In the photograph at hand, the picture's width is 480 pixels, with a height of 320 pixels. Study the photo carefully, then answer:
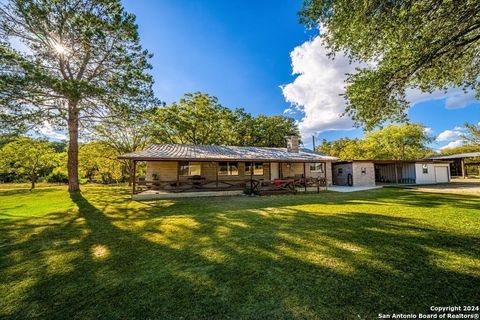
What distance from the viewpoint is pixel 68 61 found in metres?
12.8

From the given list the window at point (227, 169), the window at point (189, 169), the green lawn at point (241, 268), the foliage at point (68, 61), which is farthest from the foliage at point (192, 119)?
the green lawn at point (241, 268)

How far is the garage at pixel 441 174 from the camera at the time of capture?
21547mm

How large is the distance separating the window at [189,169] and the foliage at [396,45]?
36.2 feet

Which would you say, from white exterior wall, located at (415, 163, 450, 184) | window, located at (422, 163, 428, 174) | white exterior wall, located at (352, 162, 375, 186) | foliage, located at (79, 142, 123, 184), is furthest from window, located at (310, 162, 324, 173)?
foliage, located at (79, 142, 123, 184)

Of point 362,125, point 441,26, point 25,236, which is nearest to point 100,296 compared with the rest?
point 25,236

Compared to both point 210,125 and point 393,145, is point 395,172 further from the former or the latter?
point 210,125

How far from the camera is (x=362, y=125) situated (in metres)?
7.89

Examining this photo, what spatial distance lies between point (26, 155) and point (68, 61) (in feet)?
49.1

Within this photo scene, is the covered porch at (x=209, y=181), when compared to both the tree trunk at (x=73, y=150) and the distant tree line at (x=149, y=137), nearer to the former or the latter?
the tree trunk at (x=73, y=150)

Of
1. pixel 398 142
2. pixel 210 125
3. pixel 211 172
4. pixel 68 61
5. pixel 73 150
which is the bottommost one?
pixel 211 172

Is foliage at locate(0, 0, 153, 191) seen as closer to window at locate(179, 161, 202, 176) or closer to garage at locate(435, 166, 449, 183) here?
window at locate(179, 161, 202, 176)

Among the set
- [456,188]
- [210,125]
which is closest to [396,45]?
[456,188]

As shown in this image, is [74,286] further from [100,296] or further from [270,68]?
[270,68]

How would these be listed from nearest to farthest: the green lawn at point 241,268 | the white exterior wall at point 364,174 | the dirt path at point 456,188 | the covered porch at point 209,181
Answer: the green lawn at point 241,268 → the dirt path at point 456,188 → the covered porch at point 209,181 → the white exterior wall at point 364,174
